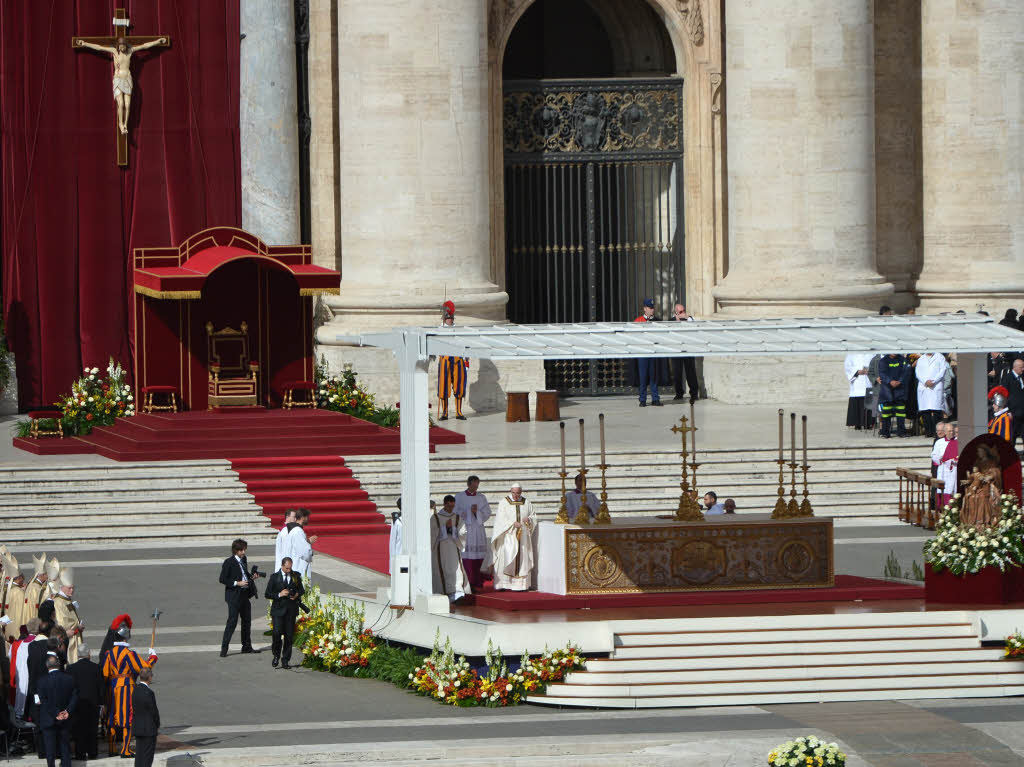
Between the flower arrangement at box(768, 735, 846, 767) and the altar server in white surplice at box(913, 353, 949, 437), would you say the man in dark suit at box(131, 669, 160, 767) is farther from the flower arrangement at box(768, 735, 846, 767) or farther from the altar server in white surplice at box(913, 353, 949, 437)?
the altar server in white surplice at box(913, 353, 949, 437)

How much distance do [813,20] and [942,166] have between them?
3691mm

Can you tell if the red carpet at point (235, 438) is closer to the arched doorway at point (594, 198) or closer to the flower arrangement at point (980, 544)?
the arched doorway at point (594, 198)

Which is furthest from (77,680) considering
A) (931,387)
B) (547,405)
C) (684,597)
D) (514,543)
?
(547,405)

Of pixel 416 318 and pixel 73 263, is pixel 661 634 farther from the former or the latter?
pixel 73 263

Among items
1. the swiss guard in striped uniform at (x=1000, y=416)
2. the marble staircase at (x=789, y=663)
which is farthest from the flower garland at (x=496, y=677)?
the swiss guard in striped uniform at (x=1000, y=416)

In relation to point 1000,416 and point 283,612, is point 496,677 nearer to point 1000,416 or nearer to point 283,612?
point 283,612

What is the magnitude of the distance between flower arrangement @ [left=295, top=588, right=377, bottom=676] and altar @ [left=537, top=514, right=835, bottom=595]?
6.21ft

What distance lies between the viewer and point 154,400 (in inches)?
1291

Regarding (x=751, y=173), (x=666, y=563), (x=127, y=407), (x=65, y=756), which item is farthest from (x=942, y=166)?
(x=65, y=756)

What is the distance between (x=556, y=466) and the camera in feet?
98.9

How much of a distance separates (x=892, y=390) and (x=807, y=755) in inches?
673

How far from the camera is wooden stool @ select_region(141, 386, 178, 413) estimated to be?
3256cm

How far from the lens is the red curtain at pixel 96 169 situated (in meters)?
36.0

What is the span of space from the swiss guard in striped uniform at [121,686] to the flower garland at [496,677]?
3.07 metres
